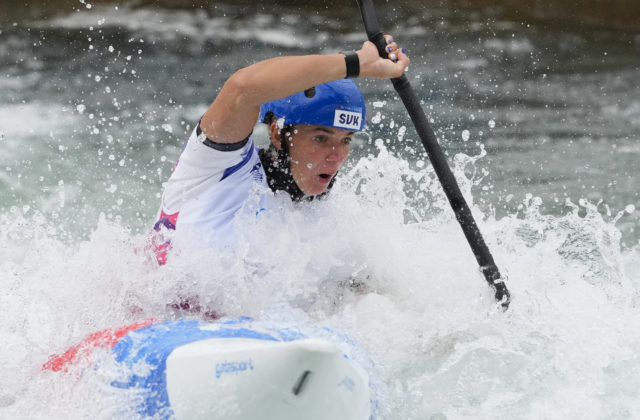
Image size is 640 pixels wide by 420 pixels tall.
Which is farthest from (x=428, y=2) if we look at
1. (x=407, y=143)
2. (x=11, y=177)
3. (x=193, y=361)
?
(x=193, y=361)

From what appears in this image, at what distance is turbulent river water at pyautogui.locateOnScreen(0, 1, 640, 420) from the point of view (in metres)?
2.87

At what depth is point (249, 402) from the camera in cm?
212

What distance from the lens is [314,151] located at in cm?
300

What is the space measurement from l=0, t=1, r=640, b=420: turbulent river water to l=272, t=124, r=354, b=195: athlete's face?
0.16m

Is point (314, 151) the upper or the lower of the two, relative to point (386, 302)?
upper

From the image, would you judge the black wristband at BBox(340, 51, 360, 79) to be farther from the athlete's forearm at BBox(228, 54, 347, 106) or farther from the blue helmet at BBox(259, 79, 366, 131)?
the blue helmet at BBox(259, 79, 366, 131)

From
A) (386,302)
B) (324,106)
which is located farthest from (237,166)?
(386,302)

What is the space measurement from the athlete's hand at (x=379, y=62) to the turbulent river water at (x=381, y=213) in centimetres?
64

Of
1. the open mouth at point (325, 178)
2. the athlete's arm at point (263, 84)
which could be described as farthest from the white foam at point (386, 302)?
the athlete's arm at point (263, 84)

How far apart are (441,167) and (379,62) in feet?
2.04

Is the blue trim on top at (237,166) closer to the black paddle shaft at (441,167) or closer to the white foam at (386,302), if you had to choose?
the white foam at (386,302)

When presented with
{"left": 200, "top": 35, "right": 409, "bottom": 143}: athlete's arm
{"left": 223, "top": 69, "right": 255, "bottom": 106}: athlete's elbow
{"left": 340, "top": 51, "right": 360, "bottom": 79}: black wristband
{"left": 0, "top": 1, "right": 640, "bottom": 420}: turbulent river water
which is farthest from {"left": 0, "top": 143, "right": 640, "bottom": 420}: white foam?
{"left": 340, "top": 51, "right": 360, "bottom": 79}: black wristband

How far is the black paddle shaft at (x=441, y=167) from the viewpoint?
9.71ft

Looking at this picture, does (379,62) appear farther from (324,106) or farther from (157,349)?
(157,349)
